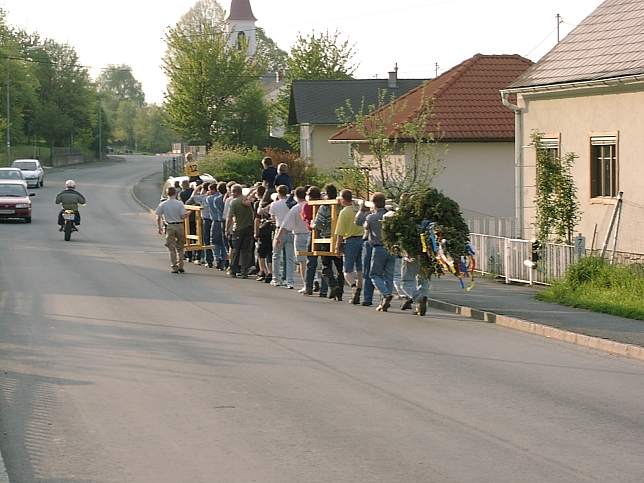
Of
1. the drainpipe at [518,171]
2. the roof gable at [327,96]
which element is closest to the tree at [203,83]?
the roof gable at [327,96]

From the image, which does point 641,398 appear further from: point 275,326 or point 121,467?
point 275,326

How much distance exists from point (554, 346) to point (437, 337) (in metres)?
1.46

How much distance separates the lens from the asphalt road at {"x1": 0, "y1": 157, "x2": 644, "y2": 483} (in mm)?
7102

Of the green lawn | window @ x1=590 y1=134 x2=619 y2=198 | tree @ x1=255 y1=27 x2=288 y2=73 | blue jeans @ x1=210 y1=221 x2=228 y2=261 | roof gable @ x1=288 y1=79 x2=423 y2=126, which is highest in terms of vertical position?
tree @ x1=255 y1=27 x2=288 y2=73

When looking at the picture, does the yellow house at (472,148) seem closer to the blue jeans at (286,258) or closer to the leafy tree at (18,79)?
the blue jeans at (286,258)

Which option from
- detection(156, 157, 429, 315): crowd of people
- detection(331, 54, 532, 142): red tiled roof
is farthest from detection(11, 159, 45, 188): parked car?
detection(156, 157, 429, 315): crowd of people

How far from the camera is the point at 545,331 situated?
13594mm

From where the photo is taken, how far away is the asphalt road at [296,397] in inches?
280

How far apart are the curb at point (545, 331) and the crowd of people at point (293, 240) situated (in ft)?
2.15

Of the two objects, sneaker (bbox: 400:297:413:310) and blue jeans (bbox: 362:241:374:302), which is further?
blue jeans (bbox: 362:241:374:302)

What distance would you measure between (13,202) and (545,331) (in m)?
25.9

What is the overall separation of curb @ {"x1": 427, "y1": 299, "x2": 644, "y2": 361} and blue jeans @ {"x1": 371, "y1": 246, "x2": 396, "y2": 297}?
0.99m

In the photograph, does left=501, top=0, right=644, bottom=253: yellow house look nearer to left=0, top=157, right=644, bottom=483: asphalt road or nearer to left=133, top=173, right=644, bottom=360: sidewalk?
left=133, top=173, right=644, bottom=360: sidewalk

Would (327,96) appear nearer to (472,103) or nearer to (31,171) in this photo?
(31,171)
